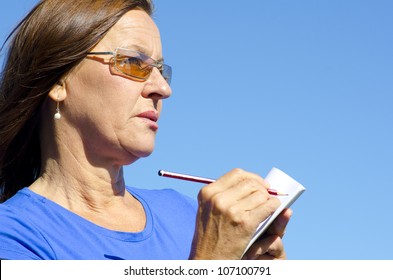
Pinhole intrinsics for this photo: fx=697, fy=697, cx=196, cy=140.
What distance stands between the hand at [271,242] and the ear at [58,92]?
56.5 inches

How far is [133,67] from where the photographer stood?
4.00 meters

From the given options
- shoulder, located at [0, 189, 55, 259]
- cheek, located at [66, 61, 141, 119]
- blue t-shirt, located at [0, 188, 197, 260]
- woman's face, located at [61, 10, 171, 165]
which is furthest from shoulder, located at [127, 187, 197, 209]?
shoulder, located at [0, 189, 55, 259]

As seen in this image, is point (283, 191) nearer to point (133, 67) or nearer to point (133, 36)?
point (133, 67)

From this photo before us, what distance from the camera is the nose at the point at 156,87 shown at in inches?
159

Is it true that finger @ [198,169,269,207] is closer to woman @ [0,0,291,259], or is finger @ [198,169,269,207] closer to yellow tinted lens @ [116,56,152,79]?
Result: woman @ [0,0,291,259]

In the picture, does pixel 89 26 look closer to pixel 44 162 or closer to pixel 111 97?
pixel 111 97

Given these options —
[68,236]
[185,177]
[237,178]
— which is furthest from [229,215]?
[68,236]

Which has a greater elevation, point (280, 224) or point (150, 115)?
point (150, 115)

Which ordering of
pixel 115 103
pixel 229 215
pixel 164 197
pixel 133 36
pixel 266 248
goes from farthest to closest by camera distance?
pixel 164 197
pixel 133 36
pixel 115 103
pixel 266 248
pixel 229 215

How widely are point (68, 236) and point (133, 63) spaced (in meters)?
1.05

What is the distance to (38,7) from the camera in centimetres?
427

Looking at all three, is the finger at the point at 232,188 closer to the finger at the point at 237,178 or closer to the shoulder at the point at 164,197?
the finger at the point at 237,178

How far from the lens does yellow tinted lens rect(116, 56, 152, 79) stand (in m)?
3.98
